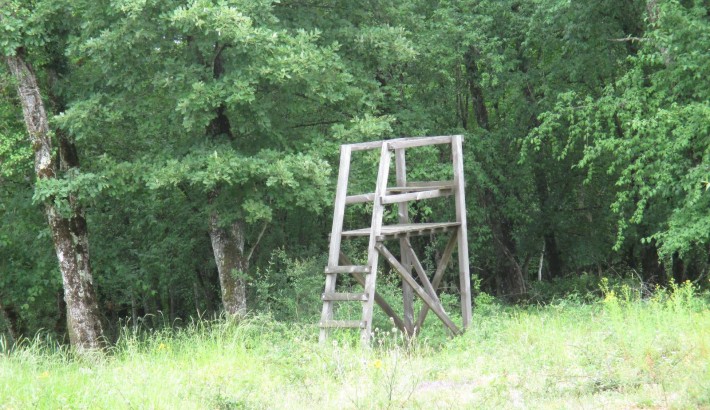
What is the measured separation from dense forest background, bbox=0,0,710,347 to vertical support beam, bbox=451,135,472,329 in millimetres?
2514

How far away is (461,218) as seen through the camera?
1062 cm

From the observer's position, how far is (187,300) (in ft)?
76.8

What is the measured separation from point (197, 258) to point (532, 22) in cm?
983

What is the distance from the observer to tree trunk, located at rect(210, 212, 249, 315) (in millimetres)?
14172

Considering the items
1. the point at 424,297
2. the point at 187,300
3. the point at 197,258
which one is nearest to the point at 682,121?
the point at 424,297

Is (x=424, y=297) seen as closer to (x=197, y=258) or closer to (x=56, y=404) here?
(x=56, y=404)

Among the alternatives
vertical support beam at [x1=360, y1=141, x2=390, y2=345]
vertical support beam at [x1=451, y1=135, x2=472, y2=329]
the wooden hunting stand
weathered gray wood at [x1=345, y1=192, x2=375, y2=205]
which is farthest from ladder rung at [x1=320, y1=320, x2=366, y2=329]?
vertical support beam at [x1=451, y1=135, x2=472, y2=329]

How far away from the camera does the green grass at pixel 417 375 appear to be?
5.77 metres

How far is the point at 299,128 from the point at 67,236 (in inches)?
176

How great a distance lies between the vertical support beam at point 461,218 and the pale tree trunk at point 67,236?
263 inches

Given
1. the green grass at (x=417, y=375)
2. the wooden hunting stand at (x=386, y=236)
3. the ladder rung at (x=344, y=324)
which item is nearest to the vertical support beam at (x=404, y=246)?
the wooden hunting stand at (x=386, y=236)

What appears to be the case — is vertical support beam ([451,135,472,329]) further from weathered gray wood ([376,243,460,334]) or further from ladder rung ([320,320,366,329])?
ladder rung ([320,320,366,329])

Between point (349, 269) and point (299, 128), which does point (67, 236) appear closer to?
point (299, 128)

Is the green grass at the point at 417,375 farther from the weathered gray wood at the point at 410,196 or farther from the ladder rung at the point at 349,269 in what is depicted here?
the weathered gray wood at the point at 410,196
